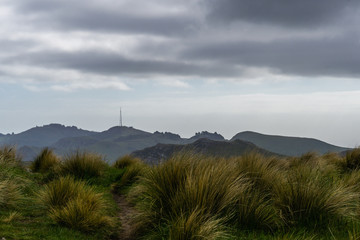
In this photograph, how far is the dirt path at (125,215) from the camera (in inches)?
302

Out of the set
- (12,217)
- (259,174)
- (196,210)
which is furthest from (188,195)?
(12,217)

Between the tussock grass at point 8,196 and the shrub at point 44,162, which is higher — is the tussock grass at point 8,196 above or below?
below

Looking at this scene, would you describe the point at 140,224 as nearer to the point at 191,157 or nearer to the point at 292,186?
the point at 191,157

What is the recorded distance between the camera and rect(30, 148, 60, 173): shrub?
1575 cm

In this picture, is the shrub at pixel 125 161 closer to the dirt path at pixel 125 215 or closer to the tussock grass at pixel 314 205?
the dirt path at pixel 125 215

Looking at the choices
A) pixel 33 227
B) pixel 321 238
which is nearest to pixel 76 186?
pixel 33 227

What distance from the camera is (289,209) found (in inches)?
276

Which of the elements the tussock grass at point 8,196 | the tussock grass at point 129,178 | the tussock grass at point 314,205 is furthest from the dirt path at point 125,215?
the tussock grass at point 314,205

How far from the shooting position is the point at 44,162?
1606 centimetres

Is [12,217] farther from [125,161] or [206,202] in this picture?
[125,161]

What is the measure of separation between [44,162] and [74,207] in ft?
30.5

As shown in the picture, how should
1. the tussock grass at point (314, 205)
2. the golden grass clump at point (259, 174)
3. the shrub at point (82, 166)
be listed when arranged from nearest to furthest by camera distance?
the tussock grass at point (314, 205)
the golden grass clump at point (259, 174)
the shrub at point (82, 166)

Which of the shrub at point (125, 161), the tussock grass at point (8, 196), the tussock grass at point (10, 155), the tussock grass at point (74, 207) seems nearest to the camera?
the tussock grass at point (74, 207)

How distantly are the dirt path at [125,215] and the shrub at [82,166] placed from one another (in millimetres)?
1976
